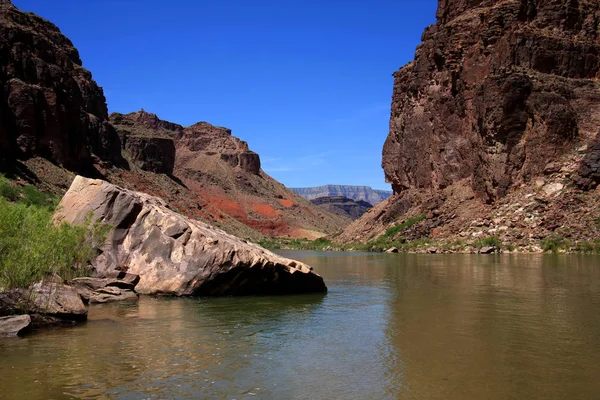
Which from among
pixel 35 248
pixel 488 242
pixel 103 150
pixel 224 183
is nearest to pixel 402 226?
pixel 488 242

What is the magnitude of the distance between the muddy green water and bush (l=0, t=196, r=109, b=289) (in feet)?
5.50

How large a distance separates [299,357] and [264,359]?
2.05 ft

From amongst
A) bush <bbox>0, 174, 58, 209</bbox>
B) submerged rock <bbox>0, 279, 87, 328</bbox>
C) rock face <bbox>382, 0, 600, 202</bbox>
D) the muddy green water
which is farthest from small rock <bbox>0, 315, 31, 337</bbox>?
rock face <bbox>382, 0, 600, 202</bbox>

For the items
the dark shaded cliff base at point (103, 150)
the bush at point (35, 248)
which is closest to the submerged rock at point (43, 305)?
the bush at point (35, 248)

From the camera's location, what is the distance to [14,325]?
1049 cm

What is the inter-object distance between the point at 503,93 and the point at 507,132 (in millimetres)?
3999

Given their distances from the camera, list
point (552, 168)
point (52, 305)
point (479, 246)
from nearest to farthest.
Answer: point (52, 305) < point (479, 246) < point (552, 168)

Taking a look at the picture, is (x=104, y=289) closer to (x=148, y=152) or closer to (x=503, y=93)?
(x=503, y=93)

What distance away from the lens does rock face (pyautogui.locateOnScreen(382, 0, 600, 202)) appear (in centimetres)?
5269

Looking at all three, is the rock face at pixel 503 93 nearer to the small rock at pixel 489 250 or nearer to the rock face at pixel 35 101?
the small rock at pixel 489 250

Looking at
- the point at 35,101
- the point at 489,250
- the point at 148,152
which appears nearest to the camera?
the point at 489,250

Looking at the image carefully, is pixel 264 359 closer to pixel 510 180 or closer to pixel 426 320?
pixel 426 320

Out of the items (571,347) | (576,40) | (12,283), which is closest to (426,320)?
(571,347)

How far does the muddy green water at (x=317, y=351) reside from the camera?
750cm
